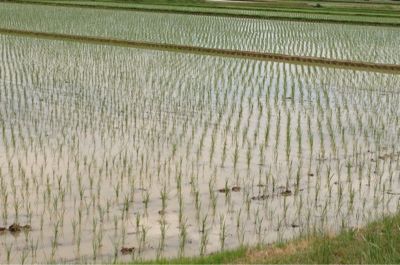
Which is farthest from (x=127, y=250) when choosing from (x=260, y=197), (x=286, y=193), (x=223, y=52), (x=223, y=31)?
(x=223, y=31)

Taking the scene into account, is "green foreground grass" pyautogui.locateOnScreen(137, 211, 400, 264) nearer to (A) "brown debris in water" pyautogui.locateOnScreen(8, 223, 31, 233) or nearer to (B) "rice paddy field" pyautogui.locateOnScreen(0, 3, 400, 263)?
(B) "rice paddy field" pyautogui.locateOnScreen(0, 3, 400, 263)

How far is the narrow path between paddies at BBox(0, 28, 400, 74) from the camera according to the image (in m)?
13.3

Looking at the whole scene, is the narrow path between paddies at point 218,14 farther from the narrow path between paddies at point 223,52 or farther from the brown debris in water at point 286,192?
the brown debris in water at point 286,192

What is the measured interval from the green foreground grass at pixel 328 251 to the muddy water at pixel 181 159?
1.09 feet

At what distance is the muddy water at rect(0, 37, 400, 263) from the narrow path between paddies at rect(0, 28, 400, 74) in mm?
1455

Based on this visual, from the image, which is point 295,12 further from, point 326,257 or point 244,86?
point 326,257

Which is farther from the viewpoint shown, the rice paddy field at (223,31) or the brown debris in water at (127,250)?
the rice paddy field at (223,31)

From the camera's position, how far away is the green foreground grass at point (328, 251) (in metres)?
3.92

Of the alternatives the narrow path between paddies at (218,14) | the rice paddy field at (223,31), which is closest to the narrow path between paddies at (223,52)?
the rice paddy field at (223,31)

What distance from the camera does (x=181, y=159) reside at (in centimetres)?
653

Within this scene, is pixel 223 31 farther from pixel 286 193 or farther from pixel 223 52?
pixel 286 193

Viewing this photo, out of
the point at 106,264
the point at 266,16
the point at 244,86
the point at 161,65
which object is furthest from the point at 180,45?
the point at 106,264

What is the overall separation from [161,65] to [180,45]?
2829 mm

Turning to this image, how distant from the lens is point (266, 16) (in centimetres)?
2372
